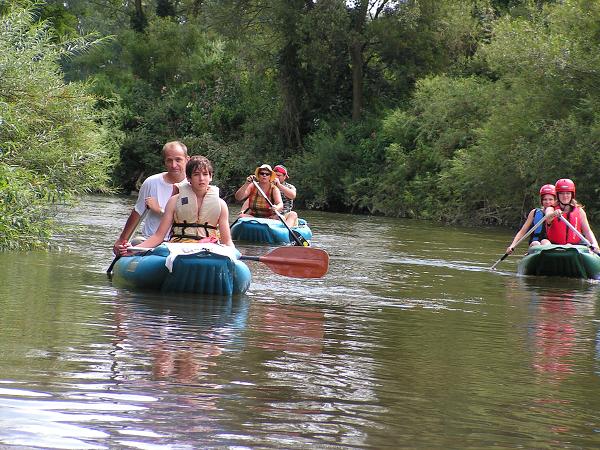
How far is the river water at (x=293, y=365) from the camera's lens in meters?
4.61

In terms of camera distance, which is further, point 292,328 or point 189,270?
point 189,270

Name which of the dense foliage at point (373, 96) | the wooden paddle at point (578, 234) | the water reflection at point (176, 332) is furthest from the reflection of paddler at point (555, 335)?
the dense foliage at point (373, 96)

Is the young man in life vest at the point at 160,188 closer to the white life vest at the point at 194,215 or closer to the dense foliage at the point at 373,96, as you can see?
the white life vest at the point at 194,215

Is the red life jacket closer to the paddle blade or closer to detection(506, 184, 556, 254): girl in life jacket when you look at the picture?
detection(506, 184, 556, 254): girl in life jacket

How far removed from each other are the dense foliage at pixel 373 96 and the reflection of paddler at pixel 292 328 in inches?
336

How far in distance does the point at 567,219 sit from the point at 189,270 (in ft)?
20.1

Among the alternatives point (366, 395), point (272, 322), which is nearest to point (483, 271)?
point (272, 322)

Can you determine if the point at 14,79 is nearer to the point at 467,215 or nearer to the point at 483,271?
the point at 483,271

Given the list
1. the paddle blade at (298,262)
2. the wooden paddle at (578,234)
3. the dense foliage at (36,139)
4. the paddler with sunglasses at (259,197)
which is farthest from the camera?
the paddler with sunglasses at (259,197)

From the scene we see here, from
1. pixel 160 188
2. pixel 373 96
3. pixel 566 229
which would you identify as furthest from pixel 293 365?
pixel 373 96

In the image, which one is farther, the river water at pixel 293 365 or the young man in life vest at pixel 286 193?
the young man in life vest at pixel 286 193

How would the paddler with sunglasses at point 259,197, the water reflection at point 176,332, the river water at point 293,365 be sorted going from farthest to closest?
the paddler with sunglasses at point 259,197 → the water reflection at point 176,332 → the river water at point 293,365

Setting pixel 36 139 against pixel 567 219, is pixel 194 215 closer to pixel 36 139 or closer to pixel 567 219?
pixel 36 139

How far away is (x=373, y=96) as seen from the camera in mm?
39969
